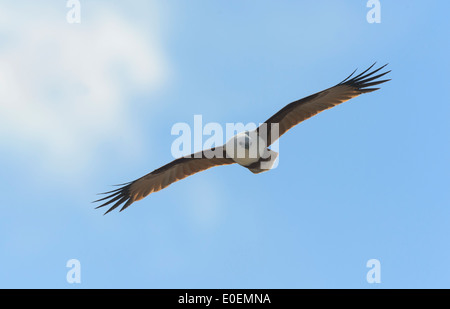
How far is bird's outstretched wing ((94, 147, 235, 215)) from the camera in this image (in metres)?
11.1

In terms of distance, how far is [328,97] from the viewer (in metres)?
10.4

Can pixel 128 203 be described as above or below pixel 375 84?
below

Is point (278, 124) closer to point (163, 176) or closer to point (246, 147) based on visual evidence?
point (246, 147)

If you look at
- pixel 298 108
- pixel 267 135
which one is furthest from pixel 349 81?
pixel 267 135

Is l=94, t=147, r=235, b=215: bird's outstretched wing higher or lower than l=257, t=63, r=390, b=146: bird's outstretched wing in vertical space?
lower

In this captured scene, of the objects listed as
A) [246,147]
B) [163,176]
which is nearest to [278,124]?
[246,147]

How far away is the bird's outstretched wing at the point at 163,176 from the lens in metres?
11.1

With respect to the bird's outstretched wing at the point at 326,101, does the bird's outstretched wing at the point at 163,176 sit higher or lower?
lower

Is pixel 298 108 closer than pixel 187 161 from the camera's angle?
Yes

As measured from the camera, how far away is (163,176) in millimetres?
11391

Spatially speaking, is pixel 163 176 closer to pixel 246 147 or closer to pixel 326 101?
pixel 246 147
